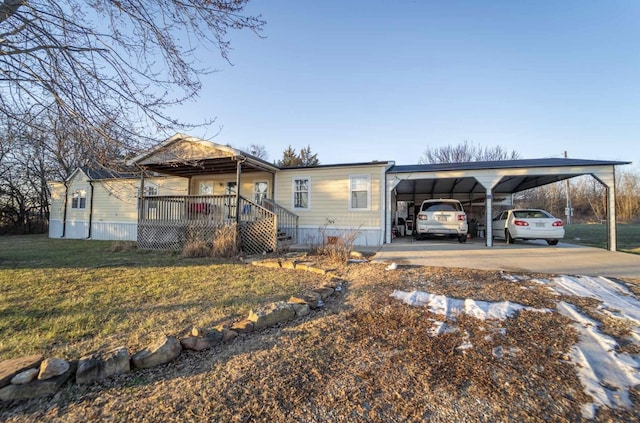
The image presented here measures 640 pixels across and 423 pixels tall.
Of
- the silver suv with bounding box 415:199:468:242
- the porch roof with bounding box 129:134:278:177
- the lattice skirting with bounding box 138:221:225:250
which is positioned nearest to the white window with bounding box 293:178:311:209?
the porch roof with bounding box 129:134:278:177

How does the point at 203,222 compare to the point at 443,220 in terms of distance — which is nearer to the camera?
the point at 203,222

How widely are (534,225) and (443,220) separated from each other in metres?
3.13

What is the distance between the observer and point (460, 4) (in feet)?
25.4

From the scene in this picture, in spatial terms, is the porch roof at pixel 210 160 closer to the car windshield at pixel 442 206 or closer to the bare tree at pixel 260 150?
the car windshield at pixel 442 206

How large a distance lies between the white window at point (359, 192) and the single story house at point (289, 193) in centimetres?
4

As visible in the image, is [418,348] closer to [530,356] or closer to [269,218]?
[530,356]

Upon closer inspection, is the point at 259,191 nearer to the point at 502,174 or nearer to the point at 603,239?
the point at 502,174

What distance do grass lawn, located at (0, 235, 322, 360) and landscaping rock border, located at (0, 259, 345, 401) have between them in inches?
15.5

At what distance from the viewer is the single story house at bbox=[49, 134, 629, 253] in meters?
9.52

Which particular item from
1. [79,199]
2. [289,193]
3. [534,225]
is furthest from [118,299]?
[79,199]

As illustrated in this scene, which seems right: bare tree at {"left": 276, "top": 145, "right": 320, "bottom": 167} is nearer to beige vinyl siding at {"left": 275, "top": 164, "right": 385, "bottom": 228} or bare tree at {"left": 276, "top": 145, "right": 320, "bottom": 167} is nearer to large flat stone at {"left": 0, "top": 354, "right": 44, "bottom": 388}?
beige vinyl siding at {"left": 275, "top": 164, "right": 385, "bottom": 228}

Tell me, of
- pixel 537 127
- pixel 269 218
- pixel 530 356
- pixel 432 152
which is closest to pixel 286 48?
pixel 269 218

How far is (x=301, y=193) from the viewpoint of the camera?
1213 cm

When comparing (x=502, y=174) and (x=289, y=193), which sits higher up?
(x=502, y=174)
